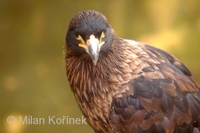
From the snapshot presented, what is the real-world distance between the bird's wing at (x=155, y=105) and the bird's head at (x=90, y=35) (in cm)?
30

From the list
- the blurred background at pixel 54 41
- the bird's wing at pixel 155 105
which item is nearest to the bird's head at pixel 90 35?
the bird's wing at pixel 155 105

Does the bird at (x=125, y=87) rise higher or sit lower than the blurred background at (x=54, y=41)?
lower

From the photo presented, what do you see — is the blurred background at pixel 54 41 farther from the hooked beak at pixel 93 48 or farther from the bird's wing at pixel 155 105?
the hooked beak at pixel 93 48

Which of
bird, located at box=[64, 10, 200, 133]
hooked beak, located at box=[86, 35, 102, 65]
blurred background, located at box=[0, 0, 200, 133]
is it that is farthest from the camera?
blurred background, located at box=[0, 0, 200, 133]

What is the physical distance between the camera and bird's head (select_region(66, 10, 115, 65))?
8.36 ft

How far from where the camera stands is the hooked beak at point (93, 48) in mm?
2506

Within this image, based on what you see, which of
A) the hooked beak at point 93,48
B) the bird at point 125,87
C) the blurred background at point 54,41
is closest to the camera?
the hooked beak at point 93,48

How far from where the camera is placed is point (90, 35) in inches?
101

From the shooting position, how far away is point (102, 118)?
2.80 m

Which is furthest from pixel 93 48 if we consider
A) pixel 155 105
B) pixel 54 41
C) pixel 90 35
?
pixel 54 41

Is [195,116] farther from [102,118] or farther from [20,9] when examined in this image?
[20,9]

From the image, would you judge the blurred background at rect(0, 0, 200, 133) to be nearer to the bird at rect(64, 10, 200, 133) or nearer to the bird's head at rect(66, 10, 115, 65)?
→ the bird at rect(64, 10, 200, 133)

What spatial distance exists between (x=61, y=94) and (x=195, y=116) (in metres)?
1.71

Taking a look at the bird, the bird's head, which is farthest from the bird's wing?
the bird's head
